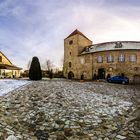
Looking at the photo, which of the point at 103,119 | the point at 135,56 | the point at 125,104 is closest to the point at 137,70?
the point at 135,56

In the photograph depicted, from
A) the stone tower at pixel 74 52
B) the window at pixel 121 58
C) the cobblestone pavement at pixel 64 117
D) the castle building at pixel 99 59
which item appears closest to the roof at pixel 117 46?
the castle building at pixel 99 59

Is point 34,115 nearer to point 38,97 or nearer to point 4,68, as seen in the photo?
point 38,97

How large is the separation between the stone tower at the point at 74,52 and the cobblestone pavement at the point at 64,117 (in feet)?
128

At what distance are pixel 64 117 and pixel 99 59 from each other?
1564 inches

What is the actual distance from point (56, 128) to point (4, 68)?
41539 millimetres

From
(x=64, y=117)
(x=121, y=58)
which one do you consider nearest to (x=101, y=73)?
(x=121, y=58)

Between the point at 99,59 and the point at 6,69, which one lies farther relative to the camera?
the point at 99,59

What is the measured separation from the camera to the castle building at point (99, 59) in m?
49.0

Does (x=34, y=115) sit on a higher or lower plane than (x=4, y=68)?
lower

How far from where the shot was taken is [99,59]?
170 ft

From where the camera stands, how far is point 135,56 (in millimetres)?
48906

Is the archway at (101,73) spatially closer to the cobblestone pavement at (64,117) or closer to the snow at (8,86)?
the snow at (8,86)

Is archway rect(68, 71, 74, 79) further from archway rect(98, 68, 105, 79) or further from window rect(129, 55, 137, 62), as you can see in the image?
window rect(129, 55, 137, 62)

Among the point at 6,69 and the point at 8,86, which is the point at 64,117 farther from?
the point at 6,69
